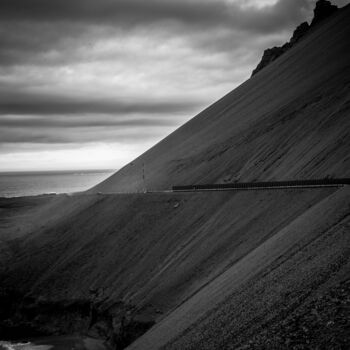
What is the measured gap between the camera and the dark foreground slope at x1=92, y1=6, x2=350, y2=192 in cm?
3212

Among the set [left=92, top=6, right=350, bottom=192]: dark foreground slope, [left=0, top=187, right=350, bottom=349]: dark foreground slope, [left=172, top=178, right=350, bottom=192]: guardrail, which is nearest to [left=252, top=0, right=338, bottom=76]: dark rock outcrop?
[left=92, top=6, right=350, bottom=192]: dark foreground slope

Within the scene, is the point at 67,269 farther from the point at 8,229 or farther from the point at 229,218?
the point at 8,229

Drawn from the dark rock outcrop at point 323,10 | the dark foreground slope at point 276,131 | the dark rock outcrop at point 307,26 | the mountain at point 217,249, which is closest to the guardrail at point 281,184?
the mountain at point 217,249

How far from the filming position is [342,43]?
189ft

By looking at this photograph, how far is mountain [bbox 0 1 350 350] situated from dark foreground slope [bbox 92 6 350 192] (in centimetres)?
21

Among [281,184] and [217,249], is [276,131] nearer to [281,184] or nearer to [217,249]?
[281,184]

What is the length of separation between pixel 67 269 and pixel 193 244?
35.4 feet

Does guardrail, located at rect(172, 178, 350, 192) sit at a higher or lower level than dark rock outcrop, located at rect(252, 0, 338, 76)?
lower

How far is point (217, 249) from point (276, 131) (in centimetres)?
1973

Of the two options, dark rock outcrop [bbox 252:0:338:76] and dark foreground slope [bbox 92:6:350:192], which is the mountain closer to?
dark foreground slope [bbox 92:6:350:192]

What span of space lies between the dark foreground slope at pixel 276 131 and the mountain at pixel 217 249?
0.69 feet

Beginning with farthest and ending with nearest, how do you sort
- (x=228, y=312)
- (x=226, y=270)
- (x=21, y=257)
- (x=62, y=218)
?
(x=62, y=218)
(x=21, y=257)
(x=226, y=270)
(x=228, y=312)

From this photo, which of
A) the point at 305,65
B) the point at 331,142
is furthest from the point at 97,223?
the point at 305,65

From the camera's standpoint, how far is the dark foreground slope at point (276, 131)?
3212cm
